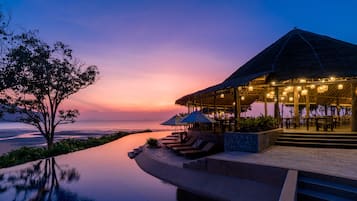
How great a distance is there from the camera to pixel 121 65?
22.7 meters

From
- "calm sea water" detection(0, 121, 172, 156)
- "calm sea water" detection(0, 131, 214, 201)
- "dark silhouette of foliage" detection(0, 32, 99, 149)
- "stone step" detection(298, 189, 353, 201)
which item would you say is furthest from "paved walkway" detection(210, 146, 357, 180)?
"calm sea water" detection(0, 121, 172, 156)

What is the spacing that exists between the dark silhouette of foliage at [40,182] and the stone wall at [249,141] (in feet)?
19.5

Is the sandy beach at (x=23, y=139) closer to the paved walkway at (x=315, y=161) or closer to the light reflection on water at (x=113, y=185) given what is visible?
the light reflection on water at (x=113, y=185)

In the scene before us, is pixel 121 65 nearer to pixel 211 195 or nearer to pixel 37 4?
pixel 37 4

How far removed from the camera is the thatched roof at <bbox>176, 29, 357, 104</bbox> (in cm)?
1288

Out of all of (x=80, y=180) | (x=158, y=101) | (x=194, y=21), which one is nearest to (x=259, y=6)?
(x=194, y=21)

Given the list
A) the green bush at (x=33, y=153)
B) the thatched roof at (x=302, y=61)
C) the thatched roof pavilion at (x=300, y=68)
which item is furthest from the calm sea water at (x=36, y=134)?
the thatched roof at (x=302, y=61)

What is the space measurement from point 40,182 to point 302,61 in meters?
14.3

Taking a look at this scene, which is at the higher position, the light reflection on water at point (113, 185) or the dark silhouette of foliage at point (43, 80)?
the dark silhouette of foliage at point (43, 80)

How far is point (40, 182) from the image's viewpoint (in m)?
10.7

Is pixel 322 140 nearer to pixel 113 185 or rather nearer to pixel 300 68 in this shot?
pixel 300 68

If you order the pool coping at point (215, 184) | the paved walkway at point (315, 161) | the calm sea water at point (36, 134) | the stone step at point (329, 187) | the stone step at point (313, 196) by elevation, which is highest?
the paved walkway at point (315, 161)

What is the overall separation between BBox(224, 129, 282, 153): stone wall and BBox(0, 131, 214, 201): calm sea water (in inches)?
121

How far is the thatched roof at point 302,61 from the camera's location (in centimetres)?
1288
